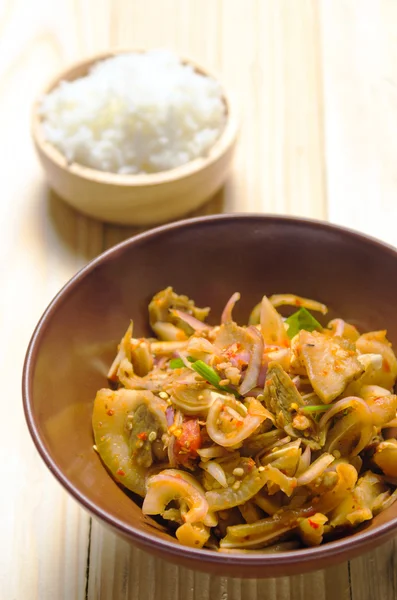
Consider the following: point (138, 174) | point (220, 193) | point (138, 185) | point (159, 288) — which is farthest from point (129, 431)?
point (220, 193)

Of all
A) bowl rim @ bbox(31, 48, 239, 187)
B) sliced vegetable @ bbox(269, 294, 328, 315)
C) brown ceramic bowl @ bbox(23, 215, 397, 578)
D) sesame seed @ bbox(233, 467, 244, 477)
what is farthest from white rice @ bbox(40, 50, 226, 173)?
sesame seed @ bbox(233, 467, 244, 477)

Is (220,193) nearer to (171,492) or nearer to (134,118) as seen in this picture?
(134,118)

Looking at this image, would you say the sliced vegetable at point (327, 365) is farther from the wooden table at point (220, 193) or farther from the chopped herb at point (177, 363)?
the wooden table at point (220, 193)

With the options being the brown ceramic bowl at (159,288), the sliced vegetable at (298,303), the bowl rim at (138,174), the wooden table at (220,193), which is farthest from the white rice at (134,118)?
the sliced vegetable at (298,303)

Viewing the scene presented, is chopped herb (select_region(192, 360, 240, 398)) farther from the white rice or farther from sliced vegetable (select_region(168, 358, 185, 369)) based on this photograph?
the white rice

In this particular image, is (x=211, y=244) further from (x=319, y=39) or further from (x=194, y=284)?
(x=319, y=39)
